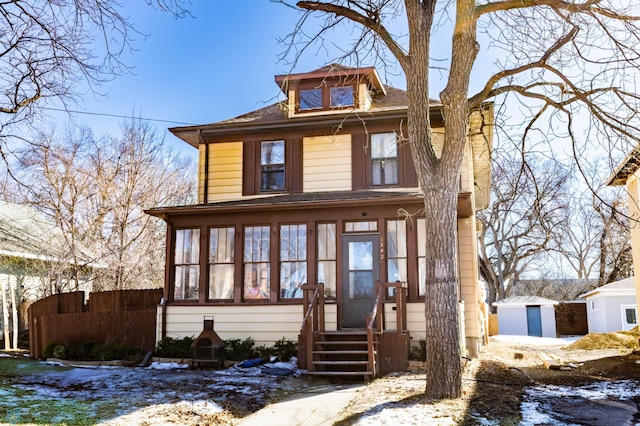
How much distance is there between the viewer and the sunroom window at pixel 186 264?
1380cm

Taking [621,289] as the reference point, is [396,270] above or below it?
above

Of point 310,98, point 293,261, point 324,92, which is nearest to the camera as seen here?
point 293,261

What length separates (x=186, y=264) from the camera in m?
13.9

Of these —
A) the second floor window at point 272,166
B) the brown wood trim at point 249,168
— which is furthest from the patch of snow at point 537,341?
the brown wood trim at point 249,168

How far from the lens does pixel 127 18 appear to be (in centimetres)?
697

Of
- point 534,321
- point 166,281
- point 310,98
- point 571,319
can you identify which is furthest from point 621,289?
point 166,281

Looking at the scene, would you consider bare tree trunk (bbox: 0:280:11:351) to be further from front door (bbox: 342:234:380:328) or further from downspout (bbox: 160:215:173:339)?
front door (bbox: 342:234:380:328)

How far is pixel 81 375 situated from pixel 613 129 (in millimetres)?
9588

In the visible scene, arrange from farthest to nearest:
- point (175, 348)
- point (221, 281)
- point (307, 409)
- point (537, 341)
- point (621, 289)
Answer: point (621, 289)
point (537, 341)
point (221, 281)
point (175, 348)
point (307, 409)

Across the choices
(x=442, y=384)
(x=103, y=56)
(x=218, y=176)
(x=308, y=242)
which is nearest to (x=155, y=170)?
(x=218, y=176)

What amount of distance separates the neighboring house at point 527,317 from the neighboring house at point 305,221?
17.6 meters

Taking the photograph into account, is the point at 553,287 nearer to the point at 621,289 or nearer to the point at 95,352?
the point at 621,289

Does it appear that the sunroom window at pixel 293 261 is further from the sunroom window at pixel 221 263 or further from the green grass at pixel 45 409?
the green grass at pixel 45 409

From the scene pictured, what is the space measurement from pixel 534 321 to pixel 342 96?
65.8 feet
